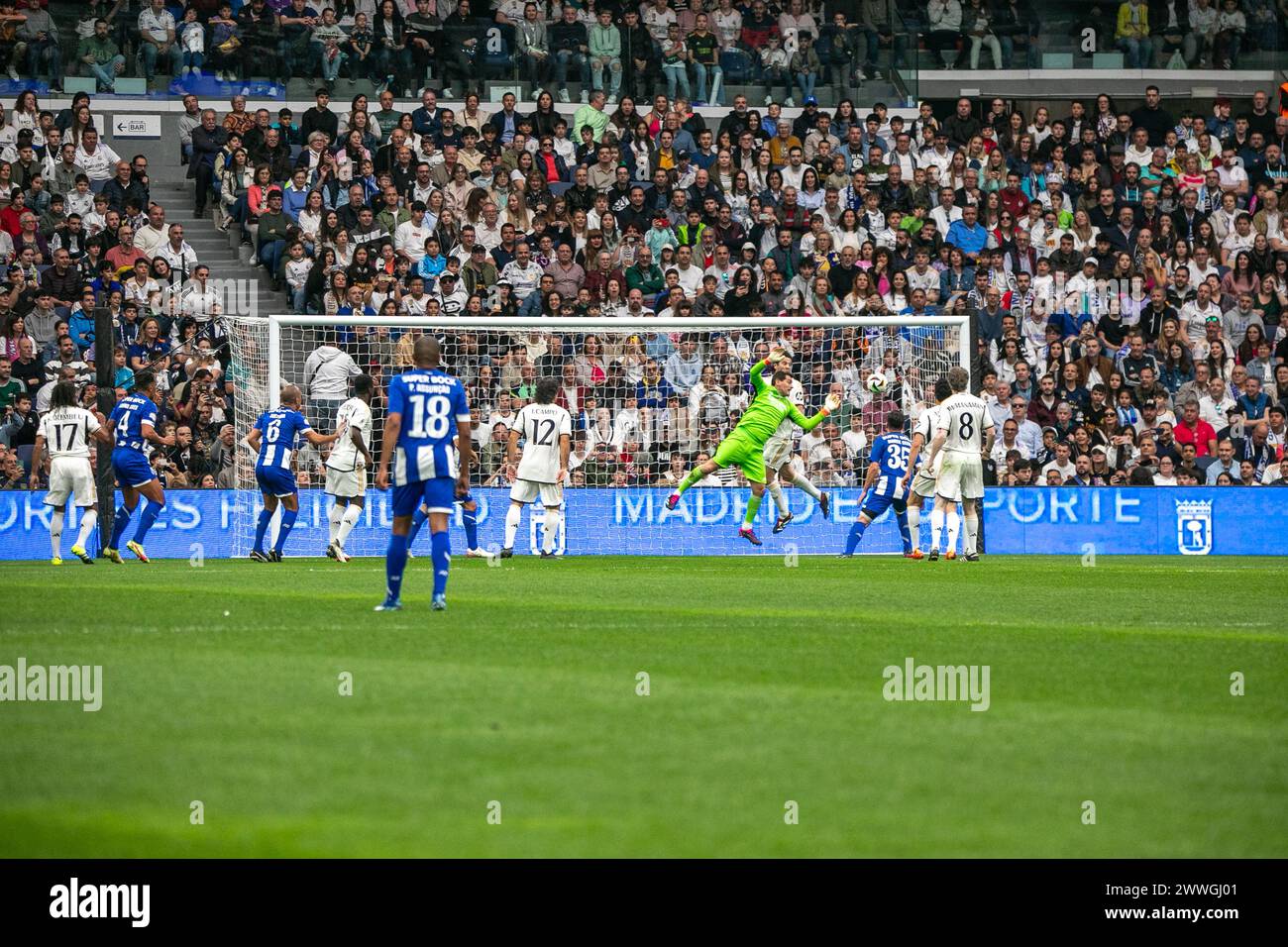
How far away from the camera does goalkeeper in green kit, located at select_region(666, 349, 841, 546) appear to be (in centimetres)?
2102

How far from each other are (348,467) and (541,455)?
2.39m

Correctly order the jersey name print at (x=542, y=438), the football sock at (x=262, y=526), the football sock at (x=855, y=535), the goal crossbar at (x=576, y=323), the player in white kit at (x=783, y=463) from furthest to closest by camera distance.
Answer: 1. the player in white kit at (x=783, y=463)
2. the football sock at (x=855, y=535)
3. the goal crossbar at (x=576, y=323)
4. the jersey name print at (x=542, y=438)
5. the football sock at (x=262, y=526)

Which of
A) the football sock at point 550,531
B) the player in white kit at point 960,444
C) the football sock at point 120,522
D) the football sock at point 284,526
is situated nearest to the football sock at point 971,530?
the player in white kit at point 960,444

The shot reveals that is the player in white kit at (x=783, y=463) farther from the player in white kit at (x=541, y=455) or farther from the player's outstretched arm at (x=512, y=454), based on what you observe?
the player's outstretched arm at (x=512, y=454)

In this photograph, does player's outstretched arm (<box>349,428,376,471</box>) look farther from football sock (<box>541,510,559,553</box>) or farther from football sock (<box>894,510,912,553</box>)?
football sock (<box>894,510,912,553</box>)

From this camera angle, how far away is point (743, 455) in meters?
21.1

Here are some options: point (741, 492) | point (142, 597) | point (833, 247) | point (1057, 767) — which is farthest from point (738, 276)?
point (1057, 767)

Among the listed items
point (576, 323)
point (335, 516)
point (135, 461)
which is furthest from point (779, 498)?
point (135, 461)

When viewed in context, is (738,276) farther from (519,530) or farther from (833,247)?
(519,530)

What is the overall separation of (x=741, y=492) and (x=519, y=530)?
314cm

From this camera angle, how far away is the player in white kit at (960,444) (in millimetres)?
20234

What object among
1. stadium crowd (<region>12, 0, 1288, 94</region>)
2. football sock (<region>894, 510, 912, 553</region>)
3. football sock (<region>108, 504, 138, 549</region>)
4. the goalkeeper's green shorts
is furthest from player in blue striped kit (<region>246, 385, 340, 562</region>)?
stadium crowd (<region>12, 0, 1288, 94</region>)

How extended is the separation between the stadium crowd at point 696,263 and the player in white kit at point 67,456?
2427 mm
